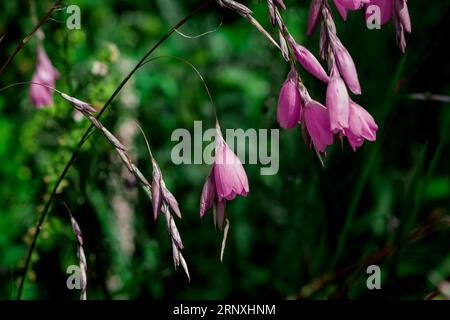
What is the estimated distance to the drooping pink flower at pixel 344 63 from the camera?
3.25 ft

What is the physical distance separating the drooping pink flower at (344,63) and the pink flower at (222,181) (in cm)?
23

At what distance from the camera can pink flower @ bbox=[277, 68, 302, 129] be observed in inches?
40.6

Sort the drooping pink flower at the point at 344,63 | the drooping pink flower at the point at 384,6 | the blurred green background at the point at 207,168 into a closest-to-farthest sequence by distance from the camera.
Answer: the drooping pink flower at the point at 344,63 < the drooping pink flower at the point at 384,6 < the blurred green background at the point at 207,168

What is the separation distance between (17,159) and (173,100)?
648mm

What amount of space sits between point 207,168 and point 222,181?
1.37m

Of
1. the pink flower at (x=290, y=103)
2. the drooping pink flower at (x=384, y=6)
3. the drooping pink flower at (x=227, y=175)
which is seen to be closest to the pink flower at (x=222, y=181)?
the drooping pink flower at (x=227, y=175)

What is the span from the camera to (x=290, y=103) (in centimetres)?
103

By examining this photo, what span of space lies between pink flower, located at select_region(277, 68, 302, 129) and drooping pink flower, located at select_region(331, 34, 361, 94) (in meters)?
0.07

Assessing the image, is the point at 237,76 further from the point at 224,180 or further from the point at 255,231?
the point at 224,180

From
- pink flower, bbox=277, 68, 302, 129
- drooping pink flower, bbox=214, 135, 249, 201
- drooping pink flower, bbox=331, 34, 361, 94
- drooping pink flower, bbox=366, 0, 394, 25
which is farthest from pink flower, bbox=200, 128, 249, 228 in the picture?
drooping pink flower, bbox=366, 0, 394, 25

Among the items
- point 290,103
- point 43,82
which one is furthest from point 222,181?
point 43,82

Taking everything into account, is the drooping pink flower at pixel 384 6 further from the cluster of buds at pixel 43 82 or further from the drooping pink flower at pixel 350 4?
the cluster of buds at pixel 43 82

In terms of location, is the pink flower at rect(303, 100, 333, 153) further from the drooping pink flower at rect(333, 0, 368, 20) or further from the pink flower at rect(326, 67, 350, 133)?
the drooping pink flower at rect(333, 0, 368, 20)

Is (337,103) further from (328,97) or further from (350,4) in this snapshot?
(350,4)
